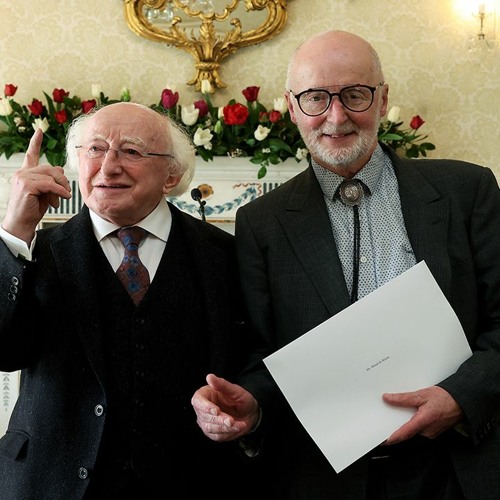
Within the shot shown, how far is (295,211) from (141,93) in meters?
2.43

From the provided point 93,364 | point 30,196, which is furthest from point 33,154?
point 93,364

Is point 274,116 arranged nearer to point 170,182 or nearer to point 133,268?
point 170,182

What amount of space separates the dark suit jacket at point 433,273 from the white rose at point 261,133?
71.8 inches

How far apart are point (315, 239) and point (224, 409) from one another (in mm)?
405

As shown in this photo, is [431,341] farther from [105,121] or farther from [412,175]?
[105,121]

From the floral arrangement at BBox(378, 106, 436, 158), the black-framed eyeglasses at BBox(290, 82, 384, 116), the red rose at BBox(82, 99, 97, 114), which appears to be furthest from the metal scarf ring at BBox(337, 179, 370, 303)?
the red rose at BBox(82, 99, 97, 114)

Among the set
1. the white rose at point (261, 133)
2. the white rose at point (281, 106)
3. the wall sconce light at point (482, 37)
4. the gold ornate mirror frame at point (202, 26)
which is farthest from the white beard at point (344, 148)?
the wall sconce light at point (482, 37)

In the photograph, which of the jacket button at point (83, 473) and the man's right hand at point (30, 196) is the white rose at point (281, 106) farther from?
the jacket button at point (83, 473)

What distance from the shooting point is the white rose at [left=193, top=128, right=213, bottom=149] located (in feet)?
11.5

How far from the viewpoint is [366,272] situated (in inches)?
63.7

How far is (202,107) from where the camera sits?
3.61 meters

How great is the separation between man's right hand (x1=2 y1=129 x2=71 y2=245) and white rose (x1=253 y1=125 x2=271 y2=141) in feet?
6.71

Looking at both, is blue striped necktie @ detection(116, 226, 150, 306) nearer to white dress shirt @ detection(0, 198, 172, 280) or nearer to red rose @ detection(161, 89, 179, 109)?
white dress shirt @ detection(0, 198, 172, 280)

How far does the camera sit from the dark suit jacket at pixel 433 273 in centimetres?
151
